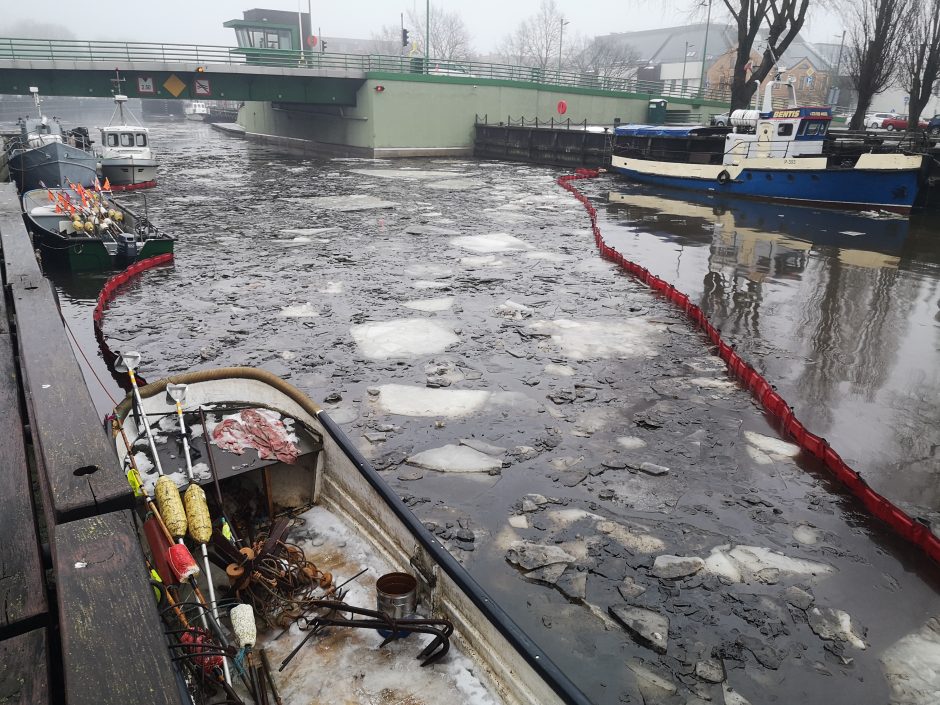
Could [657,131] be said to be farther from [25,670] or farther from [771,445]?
[25,670]

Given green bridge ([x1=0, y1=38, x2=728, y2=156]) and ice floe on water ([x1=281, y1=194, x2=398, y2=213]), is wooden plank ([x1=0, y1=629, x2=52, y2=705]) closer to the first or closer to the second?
ice floe on water ([x1=281, y1=194, x2=398, y2=213])

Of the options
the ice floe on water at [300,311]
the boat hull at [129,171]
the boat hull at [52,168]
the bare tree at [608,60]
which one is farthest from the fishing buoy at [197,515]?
the bare tree at [608,60]

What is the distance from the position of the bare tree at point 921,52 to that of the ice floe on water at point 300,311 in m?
30.8

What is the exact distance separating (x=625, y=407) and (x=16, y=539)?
243 inches

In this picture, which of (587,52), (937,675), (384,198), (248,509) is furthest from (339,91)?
(587,52)

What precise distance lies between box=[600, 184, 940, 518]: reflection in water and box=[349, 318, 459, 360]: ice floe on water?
14.9 ft

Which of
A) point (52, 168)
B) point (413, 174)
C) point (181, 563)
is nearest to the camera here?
point (181, 563)

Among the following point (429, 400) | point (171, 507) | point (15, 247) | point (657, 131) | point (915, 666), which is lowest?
point (915, 666)

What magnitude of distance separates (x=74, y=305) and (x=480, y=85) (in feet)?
109

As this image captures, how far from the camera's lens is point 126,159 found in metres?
24.5

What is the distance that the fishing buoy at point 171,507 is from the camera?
4074mm

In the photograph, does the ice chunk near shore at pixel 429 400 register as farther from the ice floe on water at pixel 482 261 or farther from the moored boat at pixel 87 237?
the moored boat at pixel 87 237

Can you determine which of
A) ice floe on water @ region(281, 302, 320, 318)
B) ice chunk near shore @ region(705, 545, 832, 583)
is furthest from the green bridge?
ice chunk near shore @ region(705, 545, 832, 583)

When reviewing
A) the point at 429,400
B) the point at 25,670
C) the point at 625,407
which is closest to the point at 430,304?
the point at 429,400
